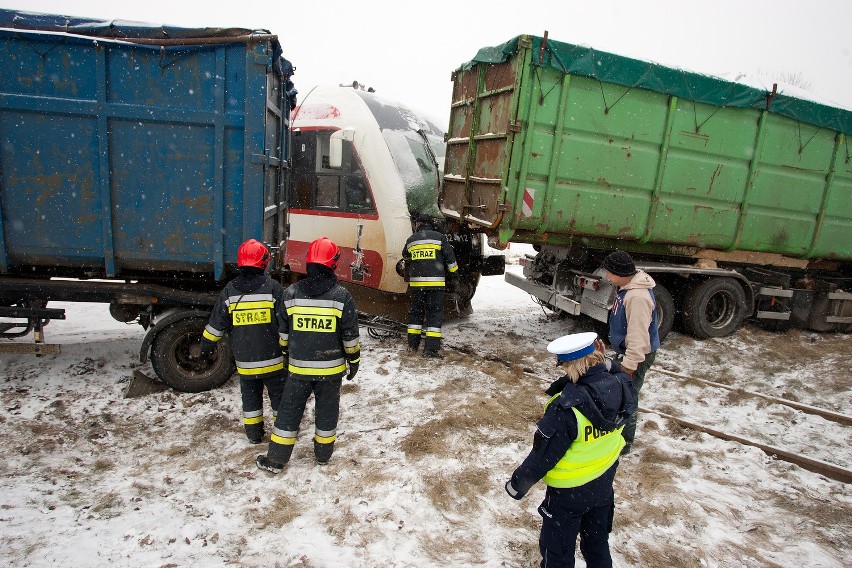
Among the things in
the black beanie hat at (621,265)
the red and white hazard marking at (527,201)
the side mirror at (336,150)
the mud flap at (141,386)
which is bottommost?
the mud flap at (141,386)

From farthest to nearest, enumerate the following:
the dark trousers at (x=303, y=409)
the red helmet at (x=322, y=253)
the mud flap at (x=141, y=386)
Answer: the mud flap at (x=141, y=386) < the dark trousers at (x=303, y=409) < the red helmet at (x=322, y=253)

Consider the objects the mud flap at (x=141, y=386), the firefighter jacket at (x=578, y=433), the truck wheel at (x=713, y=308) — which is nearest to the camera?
the firefighter jacket at (x=578, y=433)

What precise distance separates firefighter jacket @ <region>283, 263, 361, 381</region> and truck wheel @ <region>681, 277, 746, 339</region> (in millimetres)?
5247

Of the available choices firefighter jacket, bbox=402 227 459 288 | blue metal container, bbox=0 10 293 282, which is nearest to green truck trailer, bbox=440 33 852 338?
firefighter jacket, bbox=402 227 459 288

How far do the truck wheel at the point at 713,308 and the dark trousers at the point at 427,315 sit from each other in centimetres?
347

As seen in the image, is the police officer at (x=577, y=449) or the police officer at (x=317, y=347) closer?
the police officer at (x=577, y=449)

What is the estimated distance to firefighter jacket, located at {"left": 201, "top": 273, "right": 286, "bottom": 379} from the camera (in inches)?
143

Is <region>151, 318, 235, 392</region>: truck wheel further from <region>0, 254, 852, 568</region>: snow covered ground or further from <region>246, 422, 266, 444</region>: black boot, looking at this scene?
<region>246, 422, 266, 444</region>: black boot

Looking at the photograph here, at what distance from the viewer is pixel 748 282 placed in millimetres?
6879

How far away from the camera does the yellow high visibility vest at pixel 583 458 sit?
86.4 inches

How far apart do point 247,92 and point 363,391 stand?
9.44 feet

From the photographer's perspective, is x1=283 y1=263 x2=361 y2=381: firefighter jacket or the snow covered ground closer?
the snow covered ground

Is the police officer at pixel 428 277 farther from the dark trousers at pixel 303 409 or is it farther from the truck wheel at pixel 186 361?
the dark trousers at pixel 303 409

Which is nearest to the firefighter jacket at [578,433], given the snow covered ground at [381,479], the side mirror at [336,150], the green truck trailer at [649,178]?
the snow covered ground at [381,479]
